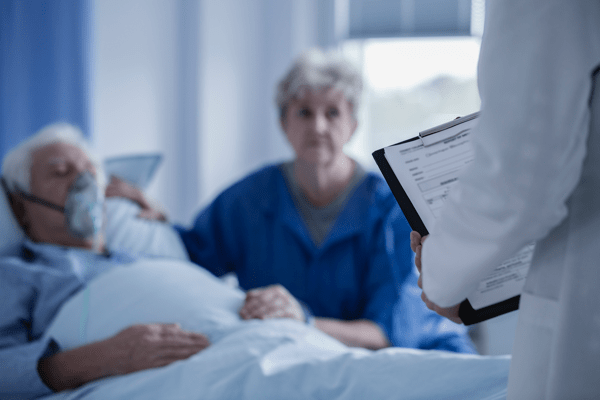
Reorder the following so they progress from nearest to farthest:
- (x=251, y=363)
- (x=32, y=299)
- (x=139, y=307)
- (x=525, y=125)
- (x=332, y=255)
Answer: (x=525, y=125) < (x=251, y=363) < (x=139, y=307) < (x=32, y=299) < (x=332, y=255)

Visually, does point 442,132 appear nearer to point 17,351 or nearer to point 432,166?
point 432,166

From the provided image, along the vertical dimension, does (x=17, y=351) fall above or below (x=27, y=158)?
below

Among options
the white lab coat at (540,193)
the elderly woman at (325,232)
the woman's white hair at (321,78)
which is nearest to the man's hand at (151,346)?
the elderly woman at (325,232)

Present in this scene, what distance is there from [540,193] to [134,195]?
4.96ft

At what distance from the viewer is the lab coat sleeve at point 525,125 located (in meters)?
0.47

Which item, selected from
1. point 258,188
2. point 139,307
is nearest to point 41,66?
point 258,188

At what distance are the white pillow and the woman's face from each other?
71 cm

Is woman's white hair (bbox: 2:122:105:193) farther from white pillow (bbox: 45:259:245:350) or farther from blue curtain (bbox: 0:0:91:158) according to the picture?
white pillow (bbox: 45:259:245:350)

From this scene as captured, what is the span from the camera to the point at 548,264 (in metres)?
0.56

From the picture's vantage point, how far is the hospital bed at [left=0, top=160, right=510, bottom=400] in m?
0.84

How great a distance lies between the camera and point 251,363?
89cm

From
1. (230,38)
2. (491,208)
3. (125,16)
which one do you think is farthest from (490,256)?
(230,38)

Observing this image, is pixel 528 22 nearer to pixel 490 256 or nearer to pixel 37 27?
pixel 490 256

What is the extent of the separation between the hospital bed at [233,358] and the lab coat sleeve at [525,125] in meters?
0.41
